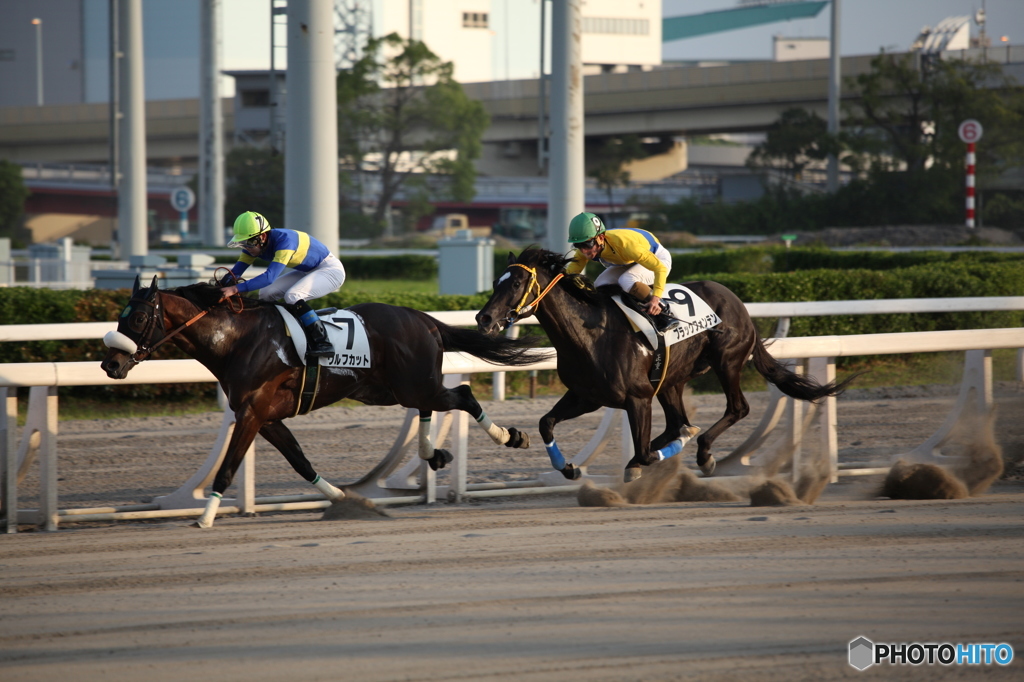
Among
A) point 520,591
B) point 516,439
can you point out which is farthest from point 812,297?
point 520,591

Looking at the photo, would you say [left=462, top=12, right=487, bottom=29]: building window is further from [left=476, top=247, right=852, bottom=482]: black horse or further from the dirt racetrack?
the dirt racetrack

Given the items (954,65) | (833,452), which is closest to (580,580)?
(833,452)

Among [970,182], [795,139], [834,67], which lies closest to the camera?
[970,182]

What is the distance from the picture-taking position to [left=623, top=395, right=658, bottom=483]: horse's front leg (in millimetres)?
5488

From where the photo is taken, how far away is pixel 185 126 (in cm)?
4912

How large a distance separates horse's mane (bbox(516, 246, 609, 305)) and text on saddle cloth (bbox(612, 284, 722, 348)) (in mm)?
155

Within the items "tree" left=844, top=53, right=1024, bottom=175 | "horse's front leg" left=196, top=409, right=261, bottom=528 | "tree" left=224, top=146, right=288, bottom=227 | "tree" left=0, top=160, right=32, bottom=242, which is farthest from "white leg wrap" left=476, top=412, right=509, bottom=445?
"tree" left=0, top=160, right=32, bottom=242

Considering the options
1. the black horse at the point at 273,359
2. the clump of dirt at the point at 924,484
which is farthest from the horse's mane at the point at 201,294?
the clump of dirt at the point at 924,484

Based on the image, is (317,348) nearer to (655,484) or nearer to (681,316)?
(655,484)

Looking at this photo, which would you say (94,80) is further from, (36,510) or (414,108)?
(36,510)

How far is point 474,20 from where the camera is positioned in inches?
2793
